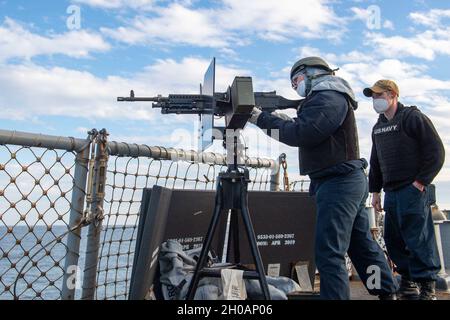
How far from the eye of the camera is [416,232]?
3.88 metres

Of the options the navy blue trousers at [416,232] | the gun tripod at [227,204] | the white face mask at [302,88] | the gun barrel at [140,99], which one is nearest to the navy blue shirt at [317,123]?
the white face mask at [302,88]

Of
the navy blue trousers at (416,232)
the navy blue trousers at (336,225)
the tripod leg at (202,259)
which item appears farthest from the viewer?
the navy blue trousers at (416,232)

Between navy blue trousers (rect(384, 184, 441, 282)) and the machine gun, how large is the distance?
49.6 inches

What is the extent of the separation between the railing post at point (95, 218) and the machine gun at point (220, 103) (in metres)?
0.56

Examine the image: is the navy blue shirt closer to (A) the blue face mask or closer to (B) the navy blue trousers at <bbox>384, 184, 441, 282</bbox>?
(A) the blue face mask

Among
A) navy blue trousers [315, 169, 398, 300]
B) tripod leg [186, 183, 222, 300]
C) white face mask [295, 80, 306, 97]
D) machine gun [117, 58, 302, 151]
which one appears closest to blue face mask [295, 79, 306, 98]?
white face mask [295, 80, 306, 97]

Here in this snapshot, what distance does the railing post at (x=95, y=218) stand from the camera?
323 cm

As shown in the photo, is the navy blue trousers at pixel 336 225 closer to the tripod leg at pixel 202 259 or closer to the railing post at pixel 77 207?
the tripod leg at pixel 202 259

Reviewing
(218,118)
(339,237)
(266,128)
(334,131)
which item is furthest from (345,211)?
(218,118)

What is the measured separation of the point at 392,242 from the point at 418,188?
1.96 ft

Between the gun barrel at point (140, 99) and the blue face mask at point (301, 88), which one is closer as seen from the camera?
the blue face mask at point (301, 88)

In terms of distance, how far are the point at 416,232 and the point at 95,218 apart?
2.47m

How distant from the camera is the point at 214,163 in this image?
15.4ft
